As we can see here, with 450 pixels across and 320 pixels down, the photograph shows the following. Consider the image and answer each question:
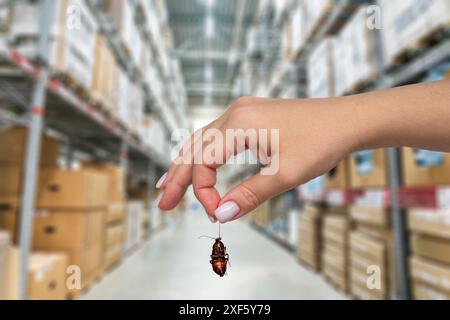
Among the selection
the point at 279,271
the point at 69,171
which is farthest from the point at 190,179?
the point at 279,271

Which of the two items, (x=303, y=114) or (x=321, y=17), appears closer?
(x=303, y=114)

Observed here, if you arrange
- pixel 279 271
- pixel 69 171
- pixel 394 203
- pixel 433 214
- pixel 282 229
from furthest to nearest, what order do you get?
pixel 282 229 < pixel 279 271 < pixel 69 171 < pixel 394 203 < pixel 433 214

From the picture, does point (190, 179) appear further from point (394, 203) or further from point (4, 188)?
point (4, 188)

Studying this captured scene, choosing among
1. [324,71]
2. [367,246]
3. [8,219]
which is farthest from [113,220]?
[324,71]

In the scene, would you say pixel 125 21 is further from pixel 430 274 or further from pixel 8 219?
pixel 430 274

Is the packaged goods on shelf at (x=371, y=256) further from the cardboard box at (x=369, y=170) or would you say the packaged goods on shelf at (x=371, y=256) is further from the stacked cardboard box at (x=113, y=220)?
the stacked cardboard box at (x=113, y=220)

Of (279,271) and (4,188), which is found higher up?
(4,188)
